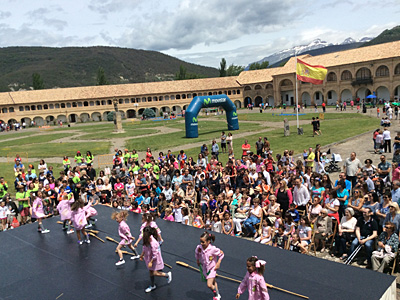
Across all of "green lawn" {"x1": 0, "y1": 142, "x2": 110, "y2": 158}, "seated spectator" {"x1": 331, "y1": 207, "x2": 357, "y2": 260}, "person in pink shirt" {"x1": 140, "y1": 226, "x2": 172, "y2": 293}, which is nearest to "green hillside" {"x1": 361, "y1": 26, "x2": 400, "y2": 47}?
"green lawn" {"x1": 0, "y1": 142, "x2": 110, "y2": 158}

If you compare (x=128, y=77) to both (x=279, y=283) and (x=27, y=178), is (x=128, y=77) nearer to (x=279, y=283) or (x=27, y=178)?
(x=27, y=178)

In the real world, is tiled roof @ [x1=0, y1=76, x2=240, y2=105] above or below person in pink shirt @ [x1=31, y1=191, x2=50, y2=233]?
above

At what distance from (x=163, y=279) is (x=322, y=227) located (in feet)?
13.8

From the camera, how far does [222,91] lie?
7538 cm

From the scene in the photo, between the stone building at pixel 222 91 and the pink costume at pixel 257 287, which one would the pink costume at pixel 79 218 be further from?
the stone building at pixel 222 91

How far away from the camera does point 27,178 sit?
54.3ft

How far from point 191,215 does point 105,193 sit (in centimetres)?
462

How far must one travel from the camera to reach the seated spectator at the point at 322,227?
866 cm

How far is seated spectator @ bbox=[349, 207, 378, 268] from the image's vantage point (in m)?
7.64

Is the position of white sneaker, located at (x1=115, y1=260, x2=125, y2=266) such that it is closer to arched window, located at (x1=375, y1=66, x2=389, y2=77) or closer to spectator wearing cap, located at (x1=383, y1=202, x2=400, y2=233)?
spectator wearing cap, located at (x1=383, y1=202, x2=400, y2=233)

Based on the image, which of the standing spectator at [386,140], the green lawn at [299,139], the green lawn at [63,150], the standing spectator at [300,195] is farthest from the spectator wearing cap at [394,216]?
the green lawn at [63,150]

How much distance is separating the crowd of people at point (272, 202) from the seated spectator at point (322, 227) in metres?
0.02

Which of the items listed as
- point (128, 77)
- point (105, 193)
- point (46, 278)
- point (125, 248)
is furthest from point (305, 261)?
point (128, 77)

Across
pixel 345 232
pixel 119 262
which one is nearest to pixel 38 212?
pixel 119 262
